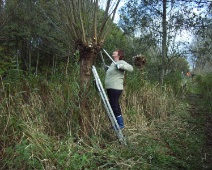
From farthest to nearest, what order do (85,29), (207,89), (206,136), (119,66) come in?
(207,89) < (206,136) < (119,66) < (85,29)

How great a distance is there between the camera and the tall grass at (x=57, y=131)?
2740mm

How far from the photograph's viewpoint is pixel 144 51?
10.3 meters

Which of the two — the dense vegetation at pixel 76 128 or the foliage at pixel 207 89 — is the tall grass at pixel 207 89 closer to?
the foliage at pixel 207 89

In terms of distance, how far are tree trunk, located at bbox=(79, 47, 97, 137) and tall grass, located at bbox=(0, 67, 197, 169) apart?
9 cm

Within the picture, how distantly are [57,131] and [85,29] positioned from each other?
5.03ft

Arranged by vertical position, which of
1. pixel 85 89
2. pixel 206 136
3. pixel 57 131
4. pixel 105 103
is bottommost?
pixel 206 136

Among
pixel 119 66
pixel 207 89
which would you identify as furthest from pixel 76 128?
pixel 207 89

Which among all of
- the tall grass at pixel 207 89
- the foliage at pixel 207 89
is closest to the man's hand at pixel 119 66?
the tall grass at pixel 207 89

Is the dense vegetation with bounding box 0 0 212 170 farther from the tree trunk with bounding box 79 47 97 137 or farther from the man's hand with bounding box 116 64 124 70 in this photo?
the man's hand with bounding box 116 64 124 70

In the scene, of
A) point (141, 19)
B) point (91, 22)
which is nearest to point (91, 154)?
point (91, 22)

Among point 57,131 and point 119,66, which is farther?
point 119,66

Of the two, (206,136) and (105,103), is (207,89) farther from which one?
(105,103)

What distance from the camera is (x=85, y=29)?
3.52 meters

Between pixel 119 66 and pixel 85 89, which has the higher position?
pixel 119 66
